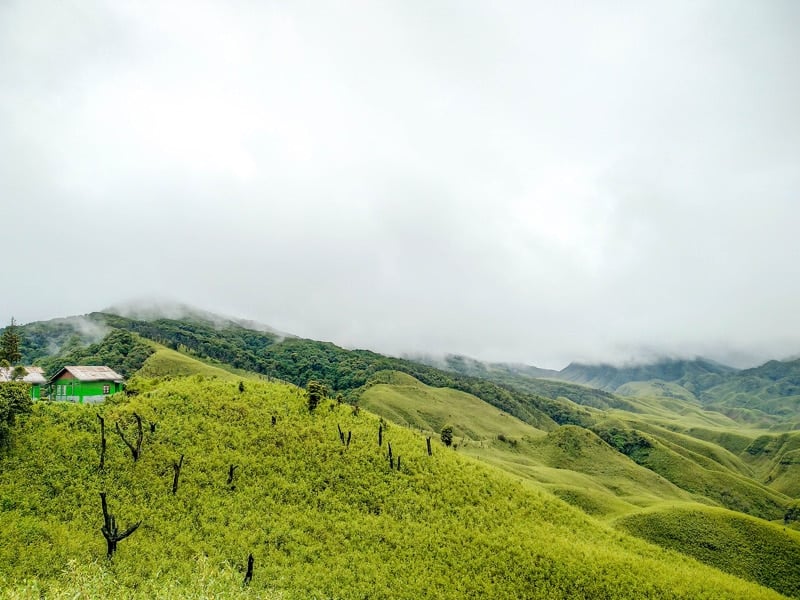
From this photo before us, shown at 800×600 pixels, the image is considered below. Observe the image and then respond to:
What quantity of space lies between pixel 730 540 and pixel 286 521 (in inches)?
2719

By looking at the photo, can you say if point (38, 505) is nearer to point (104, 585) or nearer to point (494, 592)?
point (104, 585)

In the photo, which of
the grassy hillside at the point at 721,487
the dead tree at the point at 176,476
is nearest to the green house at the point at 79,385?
the dead tree at the point at 176,476

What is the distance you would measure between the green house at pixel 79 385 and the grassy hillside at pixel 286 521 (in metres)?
29.7

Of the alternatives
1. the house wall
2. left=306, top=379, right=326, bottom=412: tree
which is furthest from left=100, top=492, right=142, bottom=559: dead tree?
the house wall

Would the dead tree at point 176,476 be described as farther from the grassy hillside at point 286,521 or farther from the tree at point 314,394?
the tree at point 314,394

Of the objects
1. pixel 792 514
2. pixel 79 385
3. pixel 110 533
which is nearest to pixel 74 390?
pixel 79 385

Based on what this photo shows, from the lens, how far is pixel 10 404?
45188 mm

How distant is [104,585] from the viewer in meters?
28.8

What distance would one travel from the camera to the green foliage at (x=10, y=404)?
145 feet

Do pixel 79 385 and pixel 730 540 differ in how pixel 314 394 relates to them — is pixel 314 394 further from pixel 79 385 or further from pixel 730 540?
pixel 730 540

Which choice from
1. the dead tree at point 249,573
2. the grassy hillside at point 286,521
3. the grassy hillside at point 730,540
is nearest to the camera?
the dead tree at point 249,573

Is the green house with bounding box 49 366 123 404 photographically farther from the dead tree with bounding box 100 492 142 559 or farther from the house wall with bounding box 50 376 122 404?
the dead tree with bounding box 100 492 142 559

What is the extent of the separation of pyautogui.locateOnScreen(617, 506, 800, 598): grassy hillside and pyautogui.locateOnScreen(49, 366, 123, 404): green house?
97.8m

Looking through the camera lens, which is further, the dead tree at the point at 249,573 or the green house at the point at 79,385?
the green house at the point at 79,385
